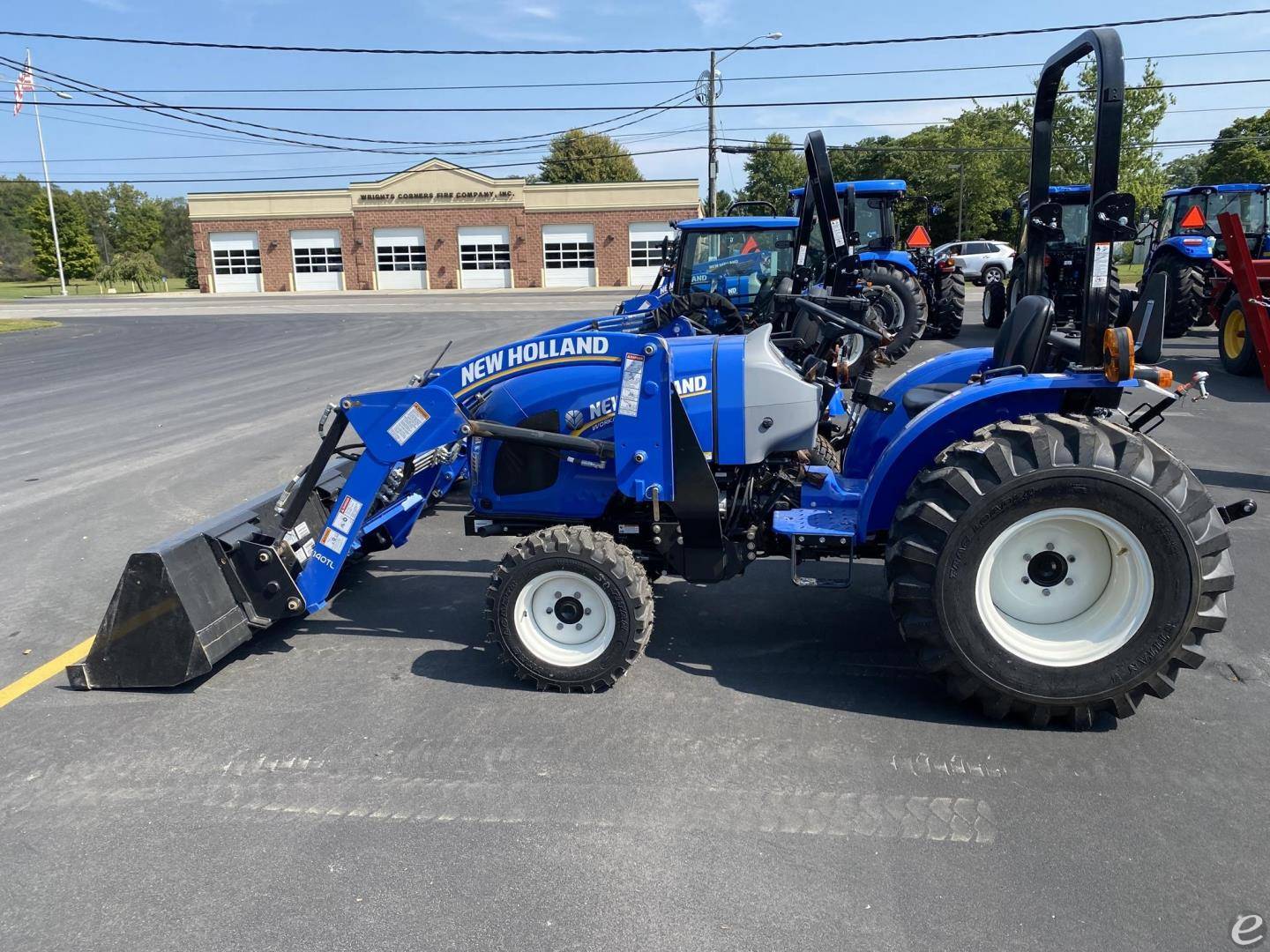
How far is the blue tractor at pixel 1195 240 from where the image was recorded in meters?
14.0

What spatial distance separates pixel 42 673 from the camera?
13.7ft

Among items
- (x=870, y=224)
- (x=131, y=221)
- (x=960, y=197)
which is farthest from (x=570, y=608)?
(x=131, y=221)

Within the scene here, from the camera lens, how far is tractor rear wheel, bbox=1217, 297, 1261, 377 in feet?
38.6

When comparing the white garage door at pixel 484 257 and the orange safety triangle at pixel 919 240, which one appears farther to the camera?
the white garage door at pixel 484 257

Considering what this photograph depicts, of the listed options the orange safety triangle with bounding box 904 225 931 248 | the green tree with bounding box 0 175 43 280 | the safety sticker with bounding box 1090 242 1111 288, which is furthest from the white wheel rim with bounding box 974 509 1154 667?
the green tree with bounding box 0 175 43 280

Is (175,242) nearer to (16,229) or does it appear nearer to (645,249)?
(16,229)

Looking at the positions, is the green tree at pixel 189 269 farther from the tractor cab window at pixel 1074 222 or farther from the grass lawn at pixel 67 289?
the tractor cab window at pixel 1074 222

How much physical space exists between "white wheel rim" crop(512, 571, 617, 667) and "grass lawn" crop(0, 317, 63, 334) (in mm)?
27316

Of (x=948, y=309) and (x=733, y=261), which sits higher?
(x=733, y=261)

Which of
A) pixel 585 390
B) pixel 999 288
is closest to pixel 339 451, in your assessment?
pixel 585 390

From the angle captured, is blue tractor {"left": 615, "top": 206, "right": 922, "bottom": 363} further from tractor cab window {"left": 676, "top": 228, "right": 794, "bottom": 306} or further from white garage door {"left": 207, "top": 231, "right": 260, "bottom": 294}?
white garage door {"left": 207, "top": 231, "right": 260, "bottom": 294}

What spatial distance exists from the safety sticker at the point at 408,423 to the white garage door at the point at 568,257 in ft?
146

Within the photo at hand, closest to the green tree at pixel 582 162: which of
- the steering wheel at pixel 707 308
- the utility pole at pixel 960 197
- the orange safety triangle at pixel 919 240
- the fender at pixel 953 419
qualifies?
the utility pole at pixel 960 197

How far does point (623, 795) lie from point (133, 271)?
66867 millimetres
